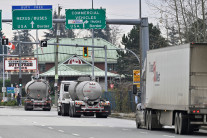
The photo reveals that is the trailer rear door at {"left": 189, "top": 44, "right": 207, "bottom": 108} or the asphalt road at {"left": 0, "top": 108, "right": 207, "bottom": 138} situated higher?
A: the trailer rear door at {"left": 189, "top": 44, "right": 207, "bottom": 108}

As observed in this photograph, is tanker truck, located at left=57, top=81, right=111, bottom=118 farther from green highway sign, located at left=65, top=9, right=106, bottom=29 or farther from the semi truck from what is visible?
the semi truck

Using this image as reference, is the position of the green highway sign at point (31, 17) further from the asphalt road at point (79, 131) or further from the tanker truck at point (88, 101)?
the asphalt road at point (79, 131)

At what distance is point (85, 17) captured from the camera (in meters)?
41.4

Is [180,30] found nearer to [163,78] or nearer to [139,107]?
[139,107]

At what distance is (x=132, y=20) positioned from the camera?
3559cm

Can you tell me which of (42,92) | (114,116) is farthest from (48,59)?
(114,116)

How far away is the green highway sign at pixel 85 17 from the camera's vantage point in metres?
41.2

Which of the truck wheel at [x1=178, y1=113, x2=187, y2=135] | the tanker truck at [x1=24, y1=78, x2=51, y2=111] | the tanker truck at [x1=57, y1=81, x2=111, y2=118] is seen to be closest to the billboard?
the tanker truck at [x1=24, y1=78, x2=51, y2=111]

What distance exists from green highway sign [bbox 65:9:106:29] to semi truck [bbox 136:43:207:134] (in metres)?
13.0

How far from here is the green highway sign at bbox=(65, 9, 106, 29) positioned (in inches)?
1624

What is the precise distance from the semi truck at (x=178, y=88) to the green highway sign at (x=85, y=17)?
12995 millimetres

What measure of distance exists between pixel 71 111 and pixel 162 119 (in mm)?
18385

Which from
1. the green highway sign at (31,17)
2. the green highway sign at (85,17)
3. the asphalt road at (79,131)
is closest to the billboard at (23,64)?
the green highway sign at (31,17)

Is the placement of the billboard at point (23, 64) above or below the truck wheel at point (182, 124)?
above
